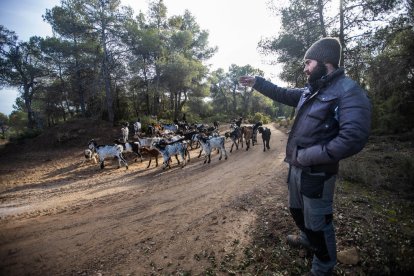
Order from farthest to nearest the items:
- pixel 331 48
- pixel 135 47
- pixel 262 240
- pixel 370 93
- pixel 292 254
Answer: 1. pixel 135 47
2. pixel 370 93
3. pixel 262 240
4. pixel 292 254
5. pixel 331 48

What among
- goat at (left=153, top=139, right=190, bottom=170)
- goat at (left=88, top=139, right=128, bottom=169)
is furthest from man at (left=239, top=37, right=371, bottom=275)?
goat at (left=88, top=139, right=128, bottom=169)

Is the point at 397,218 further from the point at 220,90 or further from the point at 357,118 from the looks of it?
the point at 220,90

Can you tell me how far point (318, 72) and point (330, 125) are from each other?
2.26 ft

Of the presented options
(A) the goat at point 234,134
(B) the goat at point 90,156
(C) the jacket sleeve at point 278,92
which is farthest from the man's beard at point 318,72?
(B) the goat at point 90,156

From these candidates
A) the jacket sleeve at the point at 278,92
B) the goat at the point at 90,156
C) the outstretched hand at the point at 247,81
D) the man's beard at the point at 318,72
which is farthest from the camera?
the goat at the point at 90,156

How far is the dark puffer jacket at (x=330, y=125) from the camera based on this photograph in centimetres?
245

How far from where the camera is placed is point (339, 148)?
2467mm

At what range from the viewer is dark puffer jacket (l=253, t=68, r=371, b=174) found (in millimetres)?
2445

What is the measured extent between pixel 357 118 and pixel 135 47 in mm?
26005

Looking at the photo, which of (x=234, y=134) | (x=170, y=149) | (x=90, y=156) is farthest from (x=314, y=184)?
(x=90, y=156)

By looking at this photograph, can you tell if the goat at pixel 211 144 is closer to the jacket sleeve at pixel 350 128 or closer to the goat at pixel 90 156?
the goat at pixel 90 156

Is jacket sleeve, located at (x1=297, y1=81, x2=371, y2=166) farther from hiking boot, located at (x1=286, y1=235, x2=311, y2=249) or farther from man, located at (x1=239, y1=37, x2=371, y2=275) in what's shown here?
hiking boot, located at (x1=286, y1=235, x2=311, y2=249)

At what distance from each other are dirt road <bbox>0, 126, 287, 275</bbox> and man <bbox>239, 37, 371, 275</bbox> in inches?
70.1

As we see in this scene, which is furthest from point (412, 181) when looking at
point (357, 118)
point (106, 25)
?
point (106, 25)
